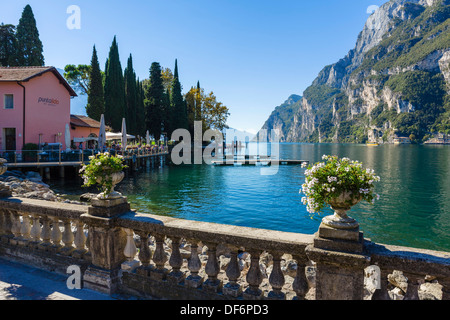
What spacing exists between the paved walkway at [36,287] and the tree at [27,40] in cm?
4538

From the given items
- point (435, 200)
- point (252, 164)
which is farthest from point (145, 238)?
point (252, 164)

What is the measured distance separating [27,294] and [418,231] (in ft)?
53.2

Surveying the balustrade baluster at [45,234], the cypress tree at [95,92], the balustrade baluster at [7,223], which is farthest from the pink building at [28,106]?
the balustrade baluster at [45,234]

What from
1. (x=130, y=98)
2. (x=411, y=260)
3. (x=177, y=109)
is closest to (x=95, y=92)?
(x=130, y=98)

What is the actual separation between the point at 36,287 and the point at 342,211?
4270mm

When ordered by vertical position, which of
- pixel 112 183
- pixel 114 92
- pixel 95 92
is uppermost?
pixel 114 92

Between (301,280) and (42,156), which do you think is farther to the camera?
(42,156)

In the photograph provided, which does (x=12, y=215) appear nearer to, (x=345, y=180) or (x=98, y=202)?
(x=98, y=202)

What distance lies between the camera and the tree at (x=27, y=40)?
38844 mm

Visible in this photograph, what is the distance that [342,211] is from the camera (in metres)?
2.93

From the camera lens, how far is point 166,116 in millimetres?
55031

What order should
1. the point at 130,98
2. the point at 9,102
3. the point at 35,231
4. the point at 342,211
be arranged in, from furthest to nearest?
the point at 130,98 < the point at 9,102 < the point at 35,231 < the point at 342,211

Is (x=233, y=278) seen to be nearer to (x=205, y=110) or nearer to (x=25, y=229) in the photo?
(x=25, y=229)

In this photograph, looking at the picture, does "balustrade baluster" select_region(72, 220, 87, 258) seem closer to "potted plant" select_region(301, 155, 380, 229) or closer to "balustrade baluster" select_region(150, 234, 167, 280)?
"balustrade baluster" select_region(150, 234, 167, 280)
